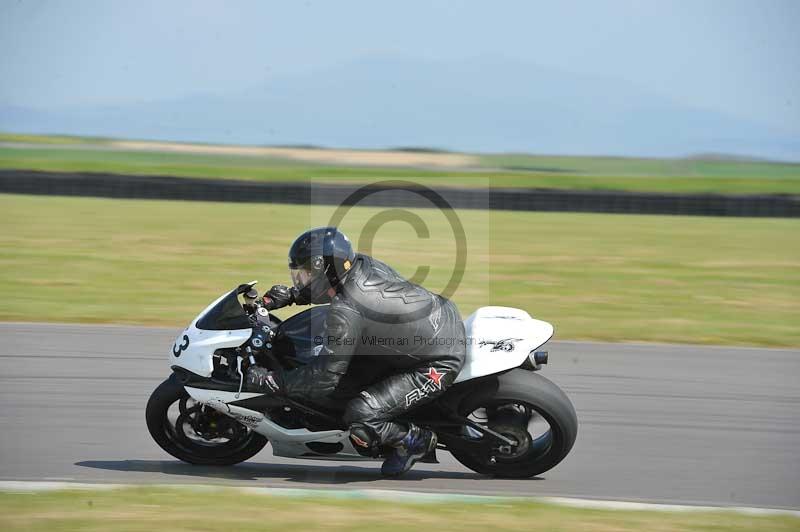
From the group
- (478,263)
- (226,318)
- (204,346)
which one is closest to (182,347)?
(204,346)

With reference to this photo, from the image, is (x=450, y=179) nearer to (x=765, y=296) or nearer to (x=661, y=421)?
(x=765, y=296)

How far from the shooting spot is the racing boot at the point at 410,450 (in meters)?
5.21

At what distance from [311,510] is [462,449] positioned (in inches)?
43.5

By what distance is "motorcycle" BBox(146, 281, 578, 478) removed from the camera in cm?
518

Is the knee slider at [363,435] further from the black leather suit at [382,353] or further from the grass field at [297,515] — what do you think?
the grass field at [297,515]

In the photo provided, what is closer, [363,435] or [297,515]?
[297,515]

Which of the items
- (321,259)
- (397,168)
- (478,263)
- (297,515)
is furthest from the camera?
(397,168)

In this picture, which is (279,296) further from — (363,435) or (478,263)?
(478,263)

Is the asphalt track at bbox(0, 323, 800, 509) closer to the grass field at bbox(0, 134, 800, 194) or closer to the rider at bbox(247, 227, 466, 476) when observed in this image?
the rider at bbox(247, 227, 466, 476)

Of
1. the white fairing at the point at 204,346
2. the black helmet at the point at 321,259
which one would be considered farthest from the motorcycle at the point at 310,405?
the black helmet at the point at 321,259

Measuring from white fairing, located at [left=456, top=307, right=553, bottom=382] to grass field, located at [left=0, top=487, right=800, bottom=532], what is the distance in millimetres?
768

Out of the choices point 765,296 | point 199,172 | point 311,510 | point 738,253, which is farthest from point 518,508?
point 199,172

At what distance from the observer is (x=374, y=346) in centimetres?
519

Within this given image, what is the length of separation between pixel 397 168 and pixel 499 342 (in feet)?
100
